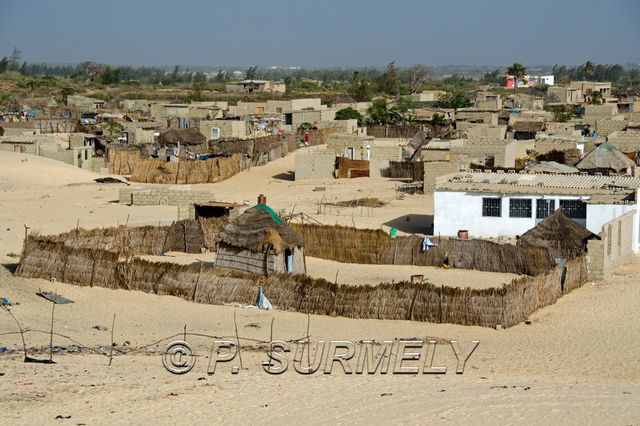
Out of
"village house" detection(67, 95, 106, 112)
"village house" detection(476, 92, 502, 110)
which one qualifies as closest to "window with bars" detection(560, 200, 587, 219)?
"village house" detection(476, 92, 502, 110)

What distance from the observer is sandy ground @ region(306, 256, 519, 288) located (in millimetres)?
23031

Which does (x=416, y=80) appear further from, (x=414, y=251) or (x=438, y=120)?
(x=414, y=251)

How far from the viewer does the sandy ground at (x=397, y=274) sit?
907 inches

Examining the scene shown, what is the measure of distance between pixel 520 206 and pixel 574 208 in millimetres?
1314

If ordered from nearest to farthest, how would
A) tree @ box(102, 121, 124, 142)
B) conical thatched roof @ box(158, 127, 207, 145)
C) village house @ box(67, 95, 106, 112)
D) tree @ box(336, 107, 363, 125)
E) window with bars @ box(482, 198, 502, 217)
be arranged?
window with bars @ box(482, 198, 502, 217) → conical thatched roof @ box(158, 127, 207, 145) → tree @ box(102, 121, 124, 142) → tree @ box(336, 107, 363, 125) → village house @ box(67, 95, 106, 112)

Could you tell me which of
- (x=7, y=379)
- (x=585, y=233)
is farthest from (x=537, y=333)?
(x=7, y=379)

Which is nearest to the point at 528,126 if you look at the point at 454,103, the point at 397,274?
the point at 454,103

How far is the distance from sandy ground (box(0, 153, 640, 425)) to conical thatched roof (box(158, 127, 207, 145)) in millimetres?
23449

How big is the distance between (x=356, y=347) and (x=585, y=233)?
8187mm

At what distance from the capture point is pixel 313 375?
621 inches

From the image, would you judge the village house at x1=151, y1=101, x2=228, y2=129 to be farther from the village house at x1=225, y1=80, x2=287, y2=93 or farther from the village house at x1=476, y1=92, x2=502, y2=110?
the village house at x1=225, y1=80, x2=287, y2=93

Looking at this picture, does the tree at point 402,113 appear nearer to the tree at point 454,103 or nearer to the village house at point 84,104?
the tree at point 454,103

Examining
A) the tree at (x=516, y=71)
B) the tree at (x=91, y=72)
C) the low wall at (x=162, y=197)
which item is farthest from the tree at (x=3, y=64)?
the low wall at (x=162, y=197)

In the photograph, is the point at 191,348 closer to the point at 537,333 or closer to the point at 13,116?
the point at 537,333
